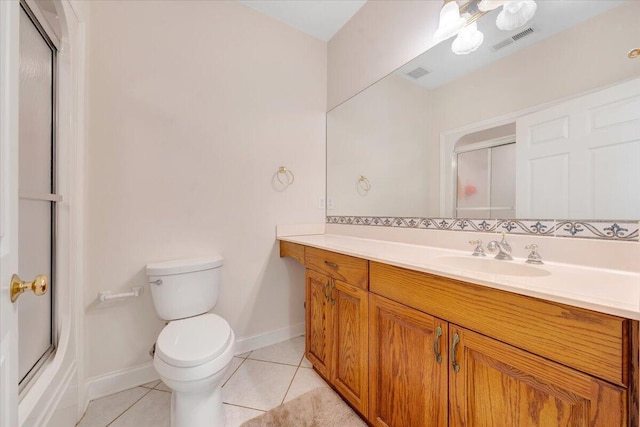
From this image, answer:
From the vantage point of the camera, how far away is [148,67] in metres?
1.50

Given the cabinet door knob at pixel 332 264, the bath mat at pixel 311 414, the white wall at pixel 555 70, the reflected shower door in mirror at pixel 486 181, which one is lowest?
the bath mat at pixel 311 414

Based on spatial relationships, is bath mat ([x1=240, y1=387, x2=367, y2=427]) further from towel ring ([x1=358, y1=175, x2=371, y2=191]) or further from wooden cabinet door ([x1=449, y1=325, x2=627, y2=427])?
towel ring ([x1=358, y1=175, x2=371, y2=191])

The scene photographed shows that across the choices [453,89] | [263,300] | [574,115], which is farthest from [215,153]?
[574,115]

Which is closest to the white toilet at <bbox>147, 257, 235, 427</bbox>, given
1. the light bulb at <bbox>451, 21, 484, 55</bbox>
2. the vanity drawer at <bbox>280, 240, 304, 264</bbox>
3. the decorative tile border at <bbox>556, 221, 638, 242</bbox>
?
the vanity drawer at <bbox>280, 240, 304, 264</bbox>

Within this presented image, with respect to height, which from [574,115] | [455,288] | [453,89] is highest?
[453,89]

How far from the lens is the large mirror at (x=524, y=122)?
0.86m

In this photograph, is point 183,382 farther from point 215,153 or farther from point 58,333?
point 215,153

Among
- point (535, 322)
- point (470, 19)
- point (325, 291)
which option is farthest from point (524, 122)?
point (325, 291)

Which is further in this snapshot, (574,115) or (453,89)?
(453,89)

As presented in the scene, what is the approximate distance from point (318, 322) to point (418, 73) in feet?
5.41

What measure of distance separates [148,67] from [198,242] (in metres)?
1.11

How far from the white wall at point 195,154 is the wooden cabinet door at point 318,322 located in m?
0.46

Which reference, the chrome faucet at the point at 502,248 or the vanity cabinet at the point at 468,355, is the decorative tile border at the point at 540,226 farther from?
the vanity cabinet at the point at 468,355

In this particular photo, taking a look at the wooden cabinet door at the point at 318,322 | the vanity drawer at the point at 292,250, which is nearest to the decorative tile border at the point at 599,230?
the wooden cabinet door at the point at 318,322
